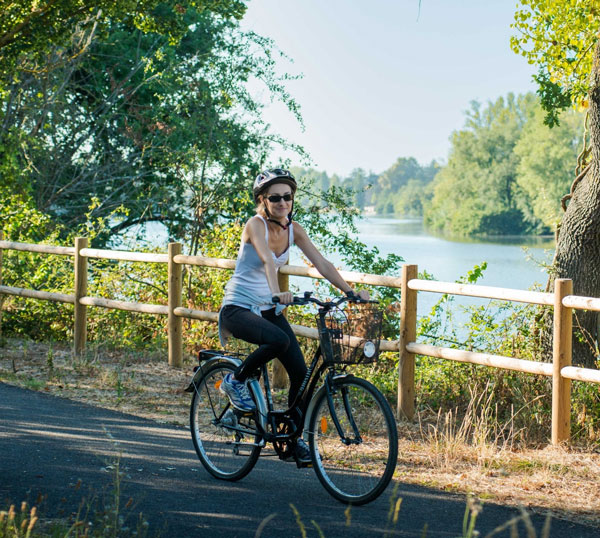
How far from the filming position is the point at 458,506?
5.11 metres

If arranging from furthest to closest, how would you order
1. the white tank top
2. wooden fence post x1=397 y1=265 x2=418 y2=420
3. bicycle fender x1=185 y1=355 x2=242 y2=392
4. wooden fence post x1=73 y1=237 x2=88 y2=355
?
wooden fence post x1=73 y1=237 x2=88 y2=355 < wooden fence post x1=397 y1=265 x2=418 y2=420 < bicycle fender x1=185 y1=355 x2=242 y2=392 < the white tank top

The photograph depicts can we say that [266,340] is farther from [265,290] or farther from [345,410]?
[345,410]

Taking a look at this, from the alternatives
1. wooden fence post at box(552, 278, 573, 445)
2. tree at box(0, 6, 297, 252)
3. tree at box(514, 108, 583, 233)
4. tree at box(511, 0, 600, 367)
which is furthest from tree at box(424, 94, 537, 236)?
wooden fence post at box(552, 278, 573, 445)

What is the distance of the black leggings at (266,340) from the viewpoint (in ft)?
16.5

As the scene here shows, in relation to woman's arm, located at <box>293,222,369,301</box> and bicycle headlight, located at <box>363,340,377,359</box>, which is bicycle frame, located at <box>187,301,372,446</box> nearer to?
bicycle headlight, located at <box>363,340,377,359</box>

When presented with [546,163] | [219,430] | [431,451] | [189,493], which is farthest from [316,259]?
[546,163]

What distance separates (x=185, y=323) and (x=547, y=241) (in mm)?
52715

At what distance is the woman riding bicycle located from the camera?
501cm

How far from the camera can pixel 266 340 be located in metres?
5.02

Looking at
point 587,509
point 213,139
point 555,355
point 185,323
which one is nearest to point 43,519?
point 587,509

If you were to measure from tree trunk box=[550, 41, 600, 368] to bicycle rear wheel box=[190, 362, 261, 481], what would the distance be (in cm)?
427

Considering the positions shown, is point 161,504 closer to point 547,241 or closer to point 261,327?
point 261,327

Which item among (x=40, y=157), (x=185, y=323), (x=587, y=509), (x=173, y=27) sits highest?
(x=173, y=27)

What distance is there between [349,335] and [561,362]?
2661 mm
